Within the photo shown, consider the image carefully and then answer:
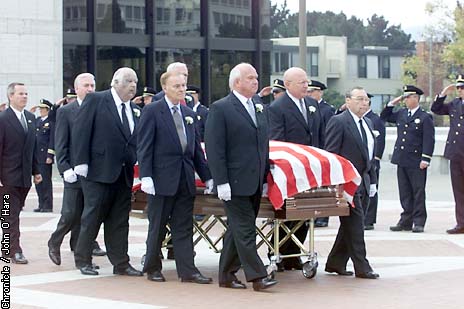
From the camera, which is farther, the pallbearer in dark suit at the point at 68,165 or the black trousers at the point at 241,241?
the pallbearer in dark suit at the point at 68,165

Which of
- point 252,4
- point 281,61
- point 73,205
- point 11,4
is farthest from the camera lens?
point 281,61

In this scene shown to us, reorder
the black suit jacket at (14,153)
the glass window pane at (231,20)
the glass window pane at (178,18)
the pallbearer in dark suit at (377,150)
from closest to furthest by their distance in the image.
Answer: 1. the black suit jacket at (14,153)
2. the pallbearer in dark suit at (377,150)
3. the glass window pane at (178,18)
4. the glass window pane at (231,20)

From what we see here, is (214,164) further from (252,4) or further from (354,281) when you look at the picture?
(252,4)

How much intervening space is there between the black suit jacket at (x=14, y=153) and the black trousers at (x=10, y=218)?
0.31 ft

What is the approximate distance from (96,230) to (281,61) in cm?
5802

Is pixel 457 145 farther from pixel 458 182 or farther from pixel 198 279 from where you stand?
pixel 198 279

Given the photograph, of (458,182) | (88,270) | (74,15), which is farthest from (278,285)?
(74,15)

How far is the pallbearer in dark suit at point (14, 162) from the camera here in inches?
469

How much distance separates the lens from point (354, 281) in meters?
10.7

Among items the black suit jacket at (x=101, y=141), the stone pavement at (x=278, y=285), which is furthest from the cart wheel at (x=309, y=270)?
the black suit jacket at (x=101, y=141)

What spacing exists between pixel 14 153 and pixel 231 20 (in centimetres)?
1905

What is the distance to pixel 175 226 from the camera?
35.1 feet

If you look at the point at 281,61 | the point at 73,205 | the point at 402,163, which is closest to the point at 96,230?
the point at 73,205

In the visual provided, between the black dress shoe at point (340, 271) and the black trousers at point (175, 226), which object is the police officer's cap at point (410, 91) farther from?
the black trousers at point (175, 226)
